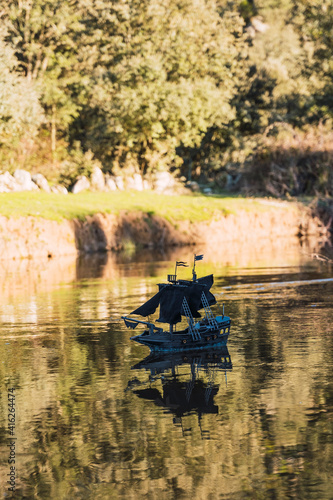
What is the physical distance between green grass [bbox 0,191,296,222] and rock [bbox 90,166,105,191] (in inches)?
80.3

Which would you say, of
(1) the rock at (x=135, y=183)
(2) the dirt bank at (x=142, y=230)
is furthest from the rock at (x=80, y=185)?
(2) the dirt bank at (x=142, y=230)

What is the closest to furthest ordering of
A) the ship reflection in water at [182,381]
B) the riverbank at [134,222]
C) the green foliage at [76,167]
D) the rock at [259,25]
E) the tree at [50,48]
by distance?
the ship reflection in water at [182,381] → the riverbank at [134,222] → the green foliage at [76,167] → the tree at [50,48] → the rock at [259,25]

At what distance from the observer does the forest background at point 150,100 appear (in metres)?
74.2

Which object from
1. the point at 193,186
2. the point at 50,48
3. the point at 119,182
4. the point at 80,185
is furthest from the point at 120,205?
the point at 50,48

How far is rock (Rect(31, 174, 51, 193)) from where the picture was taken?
2734 inches

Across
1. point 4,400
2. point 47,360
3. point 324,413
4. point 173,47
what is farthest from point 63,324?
point 173,47

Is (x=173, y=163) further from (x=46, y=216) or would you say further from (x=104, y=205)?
(x=46, y=216)

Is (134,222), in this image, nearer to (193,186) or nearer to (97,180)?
(97,180)

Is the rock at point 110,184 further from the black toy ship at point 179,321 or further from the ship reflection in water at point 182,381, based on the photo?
the ship reflection in water at point 182,381

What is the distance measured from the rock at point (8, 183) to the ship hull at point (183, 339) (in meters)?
44.3

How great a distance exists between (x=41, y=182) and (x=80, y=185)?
4.40 metres

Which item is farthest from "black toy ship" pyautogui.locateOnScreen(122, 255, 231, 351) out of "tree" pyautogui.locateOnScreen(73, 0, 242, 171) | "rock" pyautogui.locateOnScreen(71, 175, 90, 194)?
"tree" pyautogui.locateOnScreen(73, 0, 242, 171)

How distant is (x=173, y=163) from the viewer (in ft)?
289

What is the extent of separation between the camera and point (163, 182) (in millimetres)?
79438
